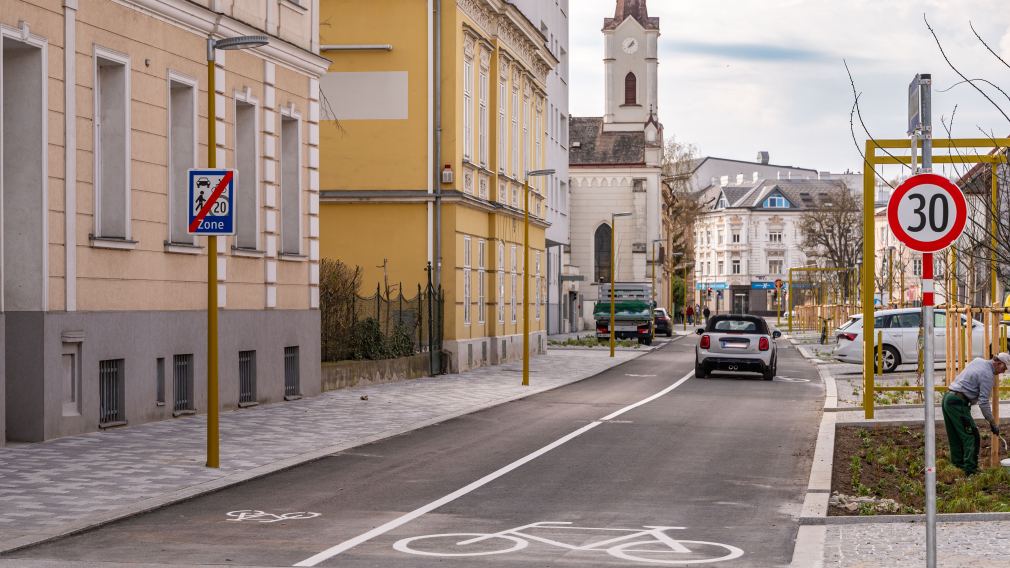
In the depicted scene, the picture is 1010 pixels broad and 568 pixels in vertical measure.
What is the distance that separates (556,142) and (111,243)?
157 ft

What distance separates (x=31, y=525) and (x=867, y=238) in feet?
45.4

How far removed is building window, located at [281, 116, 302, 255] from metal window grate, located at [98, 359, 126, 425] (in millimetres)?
7289

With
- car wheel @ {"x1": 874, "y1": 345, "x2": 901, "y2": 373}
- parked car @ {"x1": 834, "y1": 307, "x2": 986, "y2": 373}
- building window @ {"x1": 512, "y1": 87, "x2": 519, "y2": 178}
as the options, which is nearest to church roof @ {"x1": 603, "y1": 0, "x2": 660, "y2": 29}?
building window @ {"x1": 512, "y1": 87, "x2": 519, "y2": 178}

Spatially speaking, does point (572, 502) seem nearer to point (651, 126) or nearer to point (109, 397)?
point (109, 397)

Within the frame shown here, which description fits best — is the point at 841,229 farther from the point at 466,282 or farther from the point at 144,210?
the point at 144,210

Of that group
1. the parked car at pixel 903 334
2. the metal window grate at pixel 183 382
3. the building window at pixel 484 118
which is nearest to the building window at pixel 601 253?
the building window at pixel 484 118

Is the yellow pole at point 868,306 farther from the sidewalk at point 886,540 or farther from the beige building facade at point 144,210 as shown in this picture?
the beige building facade at point 144,210

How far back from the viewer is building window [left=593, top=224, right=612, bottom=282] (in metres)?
99.9

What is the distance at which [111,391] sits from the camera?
19.5 metres

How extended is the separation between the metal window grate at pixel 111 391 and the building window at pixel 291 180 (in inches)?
287

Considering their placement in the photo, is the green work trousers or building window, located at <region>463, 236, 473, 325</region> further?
building window, located at <region>463, 236, 473, 325</region>

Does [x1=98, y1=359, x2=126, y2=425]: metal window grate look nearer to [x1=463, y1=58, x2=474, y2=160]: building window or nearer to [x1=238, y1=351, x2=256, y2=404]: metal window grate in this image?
[x1=238, y1=351, x2=256, y2=404]: metal window grate

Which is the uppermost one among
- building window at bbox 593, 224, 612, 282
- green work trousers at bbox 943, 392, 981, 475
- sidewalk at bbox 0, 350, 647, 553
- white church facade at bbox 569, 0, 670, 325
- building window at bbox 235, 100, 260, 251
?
white church facade at bbox 569, 0, 670, 325

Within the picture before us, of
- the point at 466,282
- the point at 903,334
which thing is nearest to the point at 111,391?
the point at 466,282
